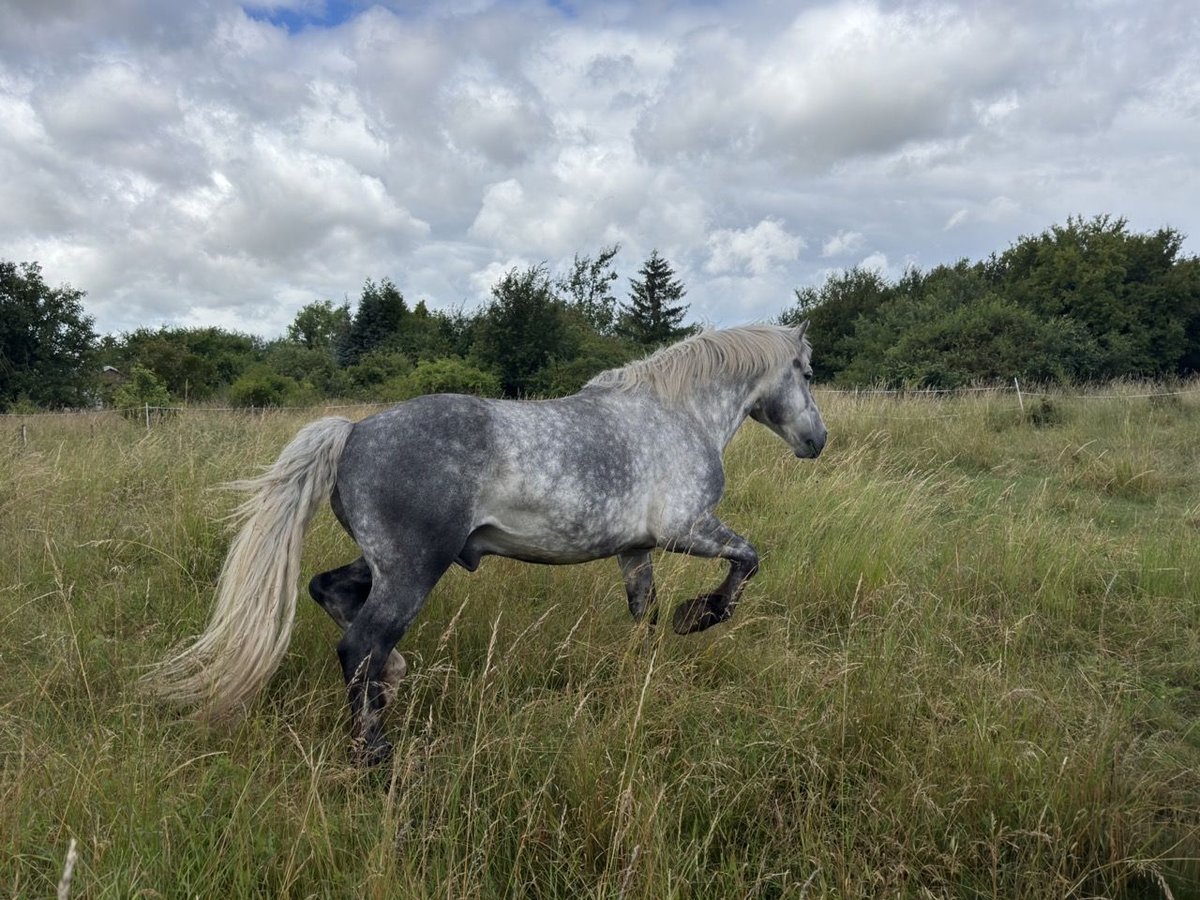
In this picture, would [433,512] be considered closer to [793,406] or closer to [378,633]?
[378,633]

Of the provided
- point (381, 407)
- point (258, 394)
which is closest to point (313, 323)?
point (258, 394)

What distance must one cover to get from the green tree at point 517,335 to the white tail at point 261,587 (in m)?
23.6

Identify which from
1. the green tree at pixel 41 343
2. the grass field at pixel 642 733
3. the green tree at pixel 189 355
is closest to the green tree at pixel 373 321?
the green tree at pixel 189 355

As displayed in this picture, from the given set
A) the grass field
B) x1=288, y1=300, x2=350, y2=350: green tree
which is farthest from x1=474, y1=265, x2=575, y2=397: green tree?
x1=288, y1=300, x2=350, y2=350: green tree

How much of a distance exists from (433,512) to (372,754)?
3.01 ft

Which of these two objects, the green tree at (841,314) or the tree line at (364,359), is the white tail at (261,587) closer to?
the tree line at (364,359)

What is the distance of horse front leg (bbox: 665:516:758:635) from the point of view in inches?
134

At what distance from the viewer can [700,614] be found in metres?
3.38

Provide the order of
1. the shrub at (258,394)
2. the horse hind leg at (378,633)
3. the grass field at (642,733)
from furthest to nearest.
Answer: the shrub at (258,394) < the horse hind leg at (378,633) < the grass field at (642,733)

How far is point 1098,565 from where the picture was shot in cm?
483

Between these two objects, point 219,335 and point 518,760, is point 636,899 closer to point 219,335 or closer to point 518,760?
point 518,760

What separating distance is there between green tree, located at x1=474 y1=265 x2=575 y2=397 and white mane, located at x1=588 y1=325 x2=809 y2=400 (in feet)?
73.8

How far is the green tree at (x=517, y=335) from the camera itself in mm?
26609

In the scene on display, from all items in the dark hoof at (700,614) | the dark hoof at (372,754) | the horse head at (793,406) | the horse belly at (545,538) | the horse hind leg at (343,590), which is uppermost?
the horse head at (793,406)
